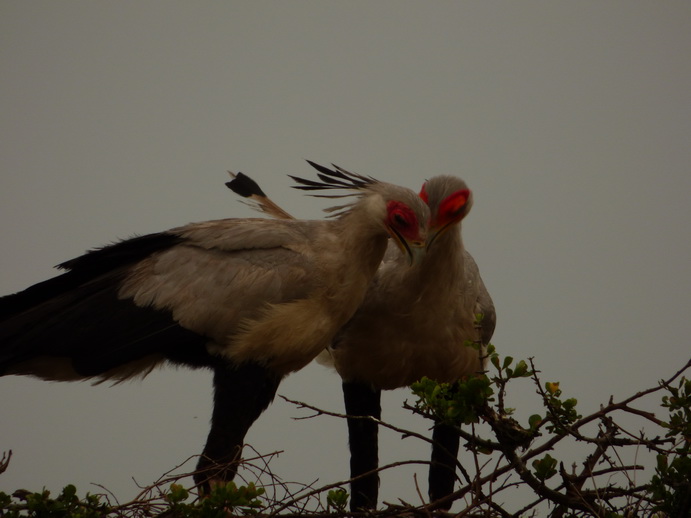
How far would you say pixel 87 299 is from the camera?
149 inches

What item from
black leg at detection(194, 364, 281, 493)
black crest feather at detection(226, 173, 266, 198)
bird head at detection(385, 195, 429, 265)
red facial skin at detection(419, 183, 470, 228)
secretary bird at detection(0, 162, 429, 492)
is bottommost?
black leg at detection(194, 364, 281, 493)

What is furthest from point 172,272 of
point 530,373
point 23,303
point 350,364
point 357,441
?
point 530,373

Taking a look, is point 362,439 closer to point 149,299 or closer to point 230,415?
point 230,415

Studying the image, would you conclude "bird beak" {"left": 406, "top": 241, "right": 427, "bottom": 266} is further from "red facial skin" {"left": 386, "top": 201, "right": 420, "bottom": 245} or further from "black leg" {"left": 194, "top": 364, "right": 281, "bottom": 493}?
"black leg" {"left": 194, "top": 364, "right": 281, "bottom": 493}

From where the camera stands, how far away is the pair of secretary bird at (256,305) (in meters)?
3.65

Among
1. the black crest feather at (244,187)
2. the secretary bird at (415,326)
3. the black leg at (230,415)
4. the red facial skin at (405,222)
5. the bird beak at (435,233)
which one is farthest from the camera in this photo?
the black crest feather at (244,187)

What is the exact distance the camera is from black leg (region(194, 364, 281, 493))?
3.62 m

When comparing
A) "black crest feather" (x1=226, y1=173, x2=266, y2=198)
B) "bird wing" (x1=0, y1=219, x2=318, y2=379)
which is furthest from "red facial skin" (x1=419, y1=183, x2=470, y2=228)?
"black crest feather" (x1=226, y1=173, x2=266, y2=198)

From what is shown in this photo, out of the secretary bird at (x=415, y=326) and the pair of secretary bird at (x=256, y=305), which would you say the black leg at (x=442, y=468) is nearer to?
the secretary bird at (x=415, y=326)

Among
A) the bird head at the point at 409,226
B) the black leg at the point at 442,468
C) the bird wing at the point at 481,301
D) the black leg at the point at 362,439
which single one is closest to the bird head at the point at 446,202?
the bird head at the point at 409,226

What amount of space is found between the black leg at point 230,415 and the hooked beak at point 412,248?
2.43 ft

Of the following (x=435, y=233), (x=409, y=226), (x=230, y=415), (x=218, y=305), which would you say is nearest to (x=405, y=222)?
(x=409, y=226)

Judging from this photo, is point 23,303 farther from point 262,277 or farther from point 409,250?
point 409,250

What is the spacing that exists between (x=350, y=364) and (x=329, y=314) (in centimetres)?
57
